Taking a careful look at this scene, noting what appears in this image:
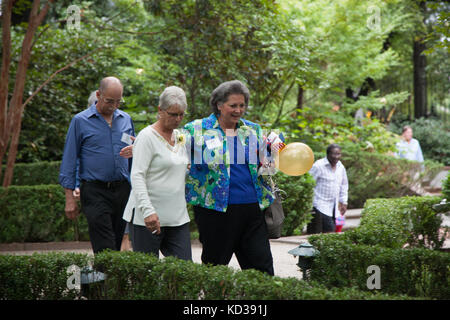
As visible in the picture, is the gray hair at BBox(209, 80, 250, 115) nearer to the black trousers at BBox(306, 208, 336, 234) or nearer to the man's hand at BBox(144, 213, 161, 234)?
the man's hand at BBox(144, 213, 161, 234)

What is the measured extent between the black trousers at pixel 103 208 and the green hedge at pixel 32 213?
5.39 m

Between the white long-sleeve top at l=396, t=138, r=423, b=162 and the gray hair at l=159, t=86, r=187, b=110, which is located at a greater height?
the white long-sleeve top at l=396, t=138, r=423, b=162

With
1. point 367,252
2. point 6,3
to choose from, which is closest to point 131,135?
point 367,252

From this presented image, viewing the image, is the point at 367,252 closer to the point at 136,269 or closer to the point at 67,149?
the point at 136,269

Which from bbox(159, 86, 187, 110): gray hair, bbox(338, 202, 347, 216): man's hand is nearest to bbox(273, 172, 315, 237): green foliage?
bbox(338, 202, 347, 216): man's hand

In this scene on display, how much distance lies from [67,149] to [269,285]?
8.01 ft

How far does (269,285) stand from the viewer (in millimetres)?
3656

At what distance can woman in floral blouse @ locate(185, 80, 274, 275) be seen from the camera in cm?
444

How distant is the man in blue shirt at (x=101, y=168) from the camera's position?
510cm

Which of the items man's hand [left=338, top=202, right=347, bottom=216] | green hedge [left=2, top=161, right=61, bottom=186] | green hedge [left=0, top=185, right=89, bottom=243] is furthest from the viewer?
green hedge [left=2, top=161, right=61, bottom=186]

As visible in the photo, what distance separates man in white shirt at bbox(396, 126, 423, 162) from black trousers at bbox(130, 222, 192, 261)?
14.0 metres

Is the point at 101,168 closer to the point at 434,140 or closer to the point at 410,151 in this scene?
the point at 410,151

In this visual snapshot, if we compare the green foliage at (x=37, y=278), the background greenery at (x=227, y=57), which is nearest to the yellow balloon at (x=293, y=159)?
the green foliage at (x=37, y=278)

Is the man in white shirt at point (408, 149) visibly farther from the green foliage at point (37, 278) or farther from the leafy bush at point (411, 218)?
the green foliage at point (37, 278)
